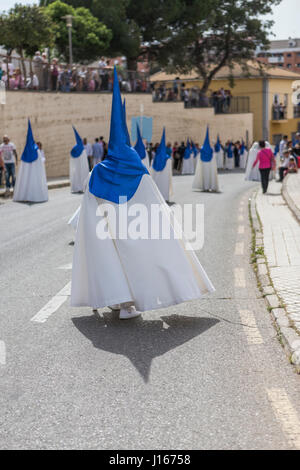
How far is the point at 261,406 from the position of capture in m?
4.47

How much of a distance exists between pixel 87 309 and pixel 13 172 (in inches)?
648

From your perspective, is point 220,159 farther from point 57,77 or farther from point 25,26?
point 25,26

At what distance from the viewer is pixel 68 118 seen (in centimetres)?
3659

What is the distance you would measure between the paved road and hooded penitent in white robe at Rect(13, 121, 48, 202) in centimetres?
1262

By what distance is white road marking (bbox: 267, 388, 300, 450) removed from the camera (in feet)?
13.1

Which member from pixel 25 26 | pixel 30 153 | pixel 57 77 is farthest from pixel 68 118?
pixel 30 153

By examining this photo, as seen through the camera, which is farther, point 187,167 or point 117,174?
point 187,167

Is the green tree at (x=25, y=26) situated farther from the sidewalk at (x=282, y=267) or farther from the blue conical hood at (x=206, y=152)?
the sidewalk at (x=282, y=267)

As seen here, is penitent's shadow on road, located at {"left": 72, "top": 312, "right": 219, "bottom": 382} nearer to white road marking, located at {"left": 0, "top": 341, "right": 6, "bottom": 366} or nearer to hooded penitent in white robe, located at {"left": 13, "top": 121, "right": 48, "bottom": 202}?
white road marking, located at {"left": 0, "top": 341, "right": 6, "bottom": 366}

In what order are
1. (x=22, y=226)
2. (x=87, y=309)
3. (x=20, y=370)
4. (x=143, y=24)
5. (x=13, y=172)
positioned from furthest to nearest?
(x=143, y=24) → (x=13, y=172) → (x=22, y=226) → (x=87, y=309) → (x=20, y=370)

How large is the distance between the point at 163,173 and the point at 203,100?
106ft
